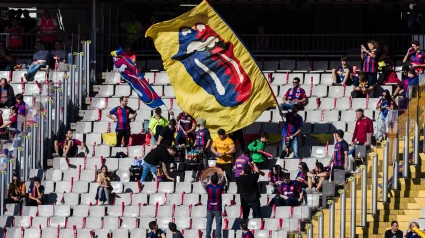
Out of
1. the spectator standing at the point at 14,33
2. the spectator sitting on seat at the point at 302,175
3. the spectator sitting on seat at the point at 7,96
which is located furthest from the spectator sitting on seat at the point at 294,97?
the spectator standing at the point at 14,33

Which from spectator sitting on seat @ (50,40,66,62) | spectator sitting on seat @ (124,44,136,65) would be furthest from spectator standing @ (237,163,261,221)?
spectator sitting on seat @ (50,40,66,62)

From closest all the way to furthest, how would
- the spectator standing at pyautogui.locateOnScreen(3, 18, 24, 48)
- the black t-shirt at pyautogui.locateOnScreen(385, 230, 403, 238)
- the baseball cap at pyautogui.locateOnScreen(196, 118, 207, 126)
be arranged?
1. the black t-shirt at pyautogui.locateOnScreen(385, 230, 403, 238)
2. the baseball cap at pyautogui.locateOnScreen(196, 118, 207, 126)
3. the spectator standing at pyautogui.locateOnScreen(3, 18, 24, 48)

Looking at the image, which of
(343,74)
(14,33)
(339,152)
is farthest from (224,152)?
(14,33)

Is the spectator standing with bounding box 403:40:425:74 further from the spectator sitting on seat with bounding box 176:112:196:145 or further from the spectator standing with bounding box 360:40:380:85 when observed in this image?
the spectator sitting on seat with bounding box 176:112:196:145

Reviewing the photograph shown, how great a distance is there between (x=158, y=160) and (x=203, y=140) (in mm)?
1136

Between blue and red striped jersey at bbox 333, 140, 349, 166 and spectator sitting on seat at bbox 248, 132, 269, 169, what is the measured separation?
66.6 inches

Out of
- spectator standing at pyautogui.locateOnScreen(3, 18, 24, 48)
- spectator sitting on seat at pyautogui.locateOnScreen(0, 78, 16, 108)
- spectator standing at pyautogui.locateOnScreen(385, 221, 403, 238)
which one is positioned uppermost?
spectator standing at pyautogui.locateOnScreen(3, 18, 24, 48)

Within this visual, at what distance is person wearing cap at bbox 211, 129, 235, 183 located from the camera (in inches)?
1511

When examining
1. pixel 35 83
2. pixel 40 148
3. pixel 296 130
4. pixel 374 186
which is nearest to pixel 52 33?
pixel 35 83

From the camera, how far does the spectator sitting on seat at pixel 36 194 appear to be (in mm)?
38594

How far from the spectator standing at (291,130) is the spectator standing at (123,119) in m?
3.41

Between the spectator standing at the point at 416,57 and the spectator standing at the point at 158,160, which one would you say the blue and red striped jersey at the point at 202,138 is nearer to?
the spectator standing at the point at 158,160

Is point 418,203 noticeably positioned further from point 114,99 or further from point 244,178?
point 114,99

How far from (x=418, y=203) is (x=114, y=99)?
8.50m
